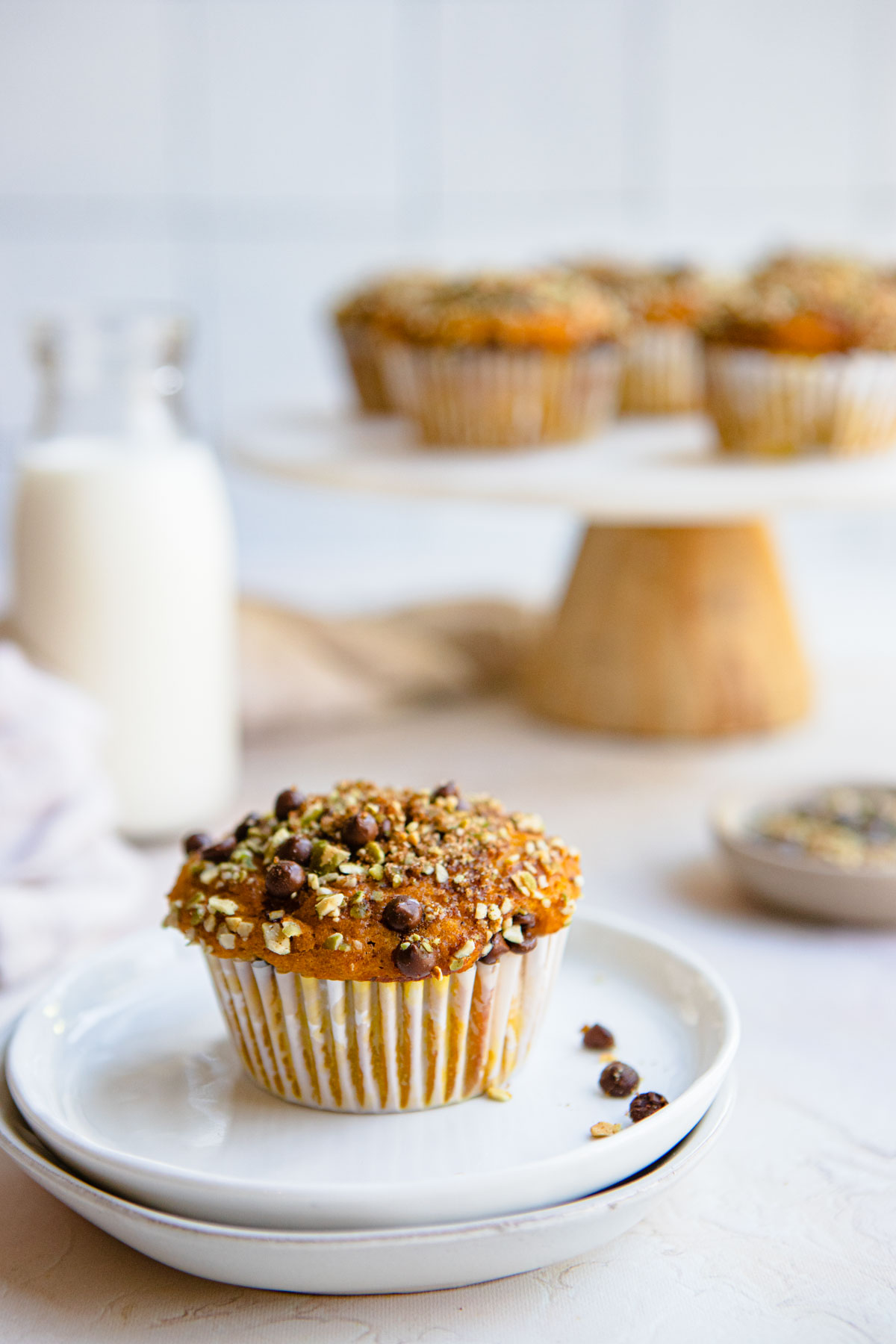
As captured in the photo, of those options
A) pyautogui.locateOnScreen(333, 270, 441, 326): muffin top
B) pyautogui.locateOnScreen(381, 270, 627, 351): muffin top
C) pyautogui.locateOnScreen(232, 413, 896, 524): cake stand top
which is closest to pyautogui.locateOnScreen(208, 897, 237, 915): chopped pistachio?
pyautogui.locateOnScreen(232, 413, 896, 524): cake stand top

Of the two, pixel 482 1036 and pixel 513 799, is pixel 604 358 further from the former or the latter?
pixel 482 1036

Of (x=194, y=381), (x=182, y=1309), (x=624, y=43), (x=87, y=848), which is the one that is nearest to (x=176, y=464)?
(x=87, y=848)

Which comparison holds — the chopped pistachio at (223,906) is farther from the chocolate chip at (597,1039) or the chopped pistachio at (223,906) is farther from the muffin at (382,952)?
the chocolate chip at (597,1039)

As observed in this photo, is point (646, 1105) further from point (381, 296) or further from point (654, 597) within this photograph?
point (381, 296)

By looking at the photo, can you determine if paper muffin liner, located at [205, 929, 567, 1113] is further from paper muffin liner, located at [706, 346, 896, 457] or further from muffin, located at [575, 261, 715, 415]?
muffin, located at [575, 261, 715, 415]

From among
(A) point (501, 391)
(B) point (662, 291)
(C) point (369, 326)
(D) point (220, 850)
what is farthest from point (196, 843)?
(B) point (662, 291)
